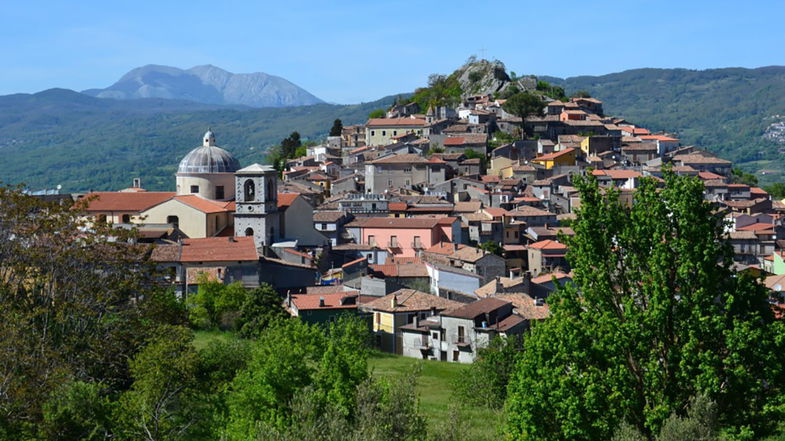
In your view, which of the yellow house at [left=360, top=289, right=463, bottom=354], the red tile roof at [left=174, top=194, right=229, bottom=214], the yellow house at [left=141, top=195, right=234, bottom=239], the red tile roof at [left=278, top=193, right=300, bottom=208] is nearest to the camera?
the yellow house at [left=360, top=289, right=463, bottom=354]

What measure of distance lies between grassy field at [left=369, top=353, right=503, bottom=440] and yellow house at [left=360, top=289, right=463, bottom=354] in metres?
1.85

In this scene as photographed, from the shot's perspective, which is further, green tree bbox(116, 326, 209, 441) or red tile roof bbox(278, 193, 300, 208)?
red tile roof bbox(278, 193, 300, 208)

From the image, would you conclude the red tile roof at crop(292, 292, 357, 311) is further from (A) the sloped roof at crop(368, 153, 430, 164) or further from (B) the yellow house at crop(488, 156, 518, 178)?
(B) the yellow house at crop(488, 156, 518, 178)

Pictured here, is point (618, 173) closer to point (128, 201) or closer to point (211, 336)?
point (128, 201)

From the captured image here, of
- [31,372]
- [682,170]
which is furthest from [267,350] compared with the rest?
[682,170]

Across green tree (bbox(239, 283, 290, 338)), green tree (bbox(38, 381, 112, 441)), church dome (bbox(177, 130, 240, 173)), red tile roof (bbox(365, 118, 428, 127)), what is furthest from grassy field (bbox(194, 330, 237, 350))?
red tile roof (bbox(365, 118, 428, 127))

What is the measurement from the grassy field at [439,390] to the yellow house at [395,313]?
185cm

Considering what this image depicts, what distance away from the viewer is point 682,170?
89.3 metres

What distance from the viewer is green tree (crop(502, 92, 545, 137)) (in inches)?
3794

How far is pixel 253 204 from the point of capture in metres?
51.9

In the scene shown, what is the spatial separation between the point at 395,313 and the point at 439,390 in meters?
9.31

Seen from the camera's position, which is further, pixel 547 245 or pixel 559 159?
pixel 559 159

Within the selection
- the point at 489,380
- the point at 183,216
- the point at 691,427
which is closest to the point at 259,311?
the point at 489,380

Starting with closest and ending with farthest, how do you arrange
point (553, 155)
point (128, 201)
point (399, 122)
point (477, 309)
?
point (477, 309), point (128, 201), point (553, 155), point (399, 122)
